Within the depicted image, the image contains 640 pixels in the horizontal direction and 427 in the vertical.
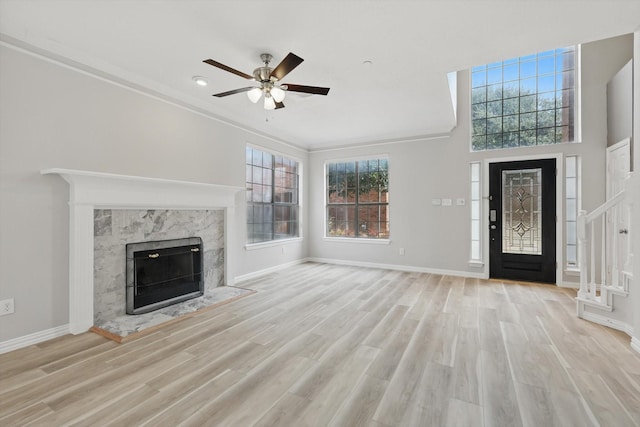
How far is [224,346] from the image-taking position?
8.20ft

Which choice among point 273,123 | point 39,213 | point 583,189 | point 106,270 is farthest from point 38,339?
point 583,189

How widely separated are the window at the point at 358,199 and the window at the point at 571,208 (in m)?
2.90

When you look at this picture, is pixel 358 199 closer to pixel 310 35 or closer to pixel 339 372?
pixel 310 35

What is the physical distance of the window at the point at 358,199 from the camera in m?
5.98

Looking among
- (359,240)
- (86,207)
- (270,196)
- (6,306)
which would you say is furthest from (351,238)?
(6,306)

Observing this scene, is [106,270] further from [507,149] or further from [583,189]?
[583,189]

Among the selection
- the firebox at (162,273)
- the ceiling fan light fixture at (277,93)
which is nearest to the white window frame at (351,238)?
the firebox at (162,273)

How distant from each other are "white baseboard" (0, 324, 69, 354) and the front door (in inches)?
234

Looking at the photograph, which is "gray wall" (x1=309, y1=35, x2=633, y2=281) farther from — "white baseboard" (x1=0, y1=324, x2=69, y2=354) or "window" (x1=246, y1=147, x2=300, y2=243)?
"white baseboard" (x1=0, y1=324, x2=69, y2=354)

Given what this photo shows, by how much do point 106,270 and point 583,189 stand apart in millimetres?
6543

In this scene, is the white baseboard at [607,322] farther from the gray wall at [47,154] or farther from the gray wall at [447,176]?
the gray wall at [47,154]

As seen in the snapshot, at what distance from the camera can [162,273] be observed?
3518 mm

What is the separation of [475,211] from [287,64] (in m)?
4.31

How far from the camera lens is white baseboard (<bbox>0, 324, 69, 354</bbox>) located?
239 cm
